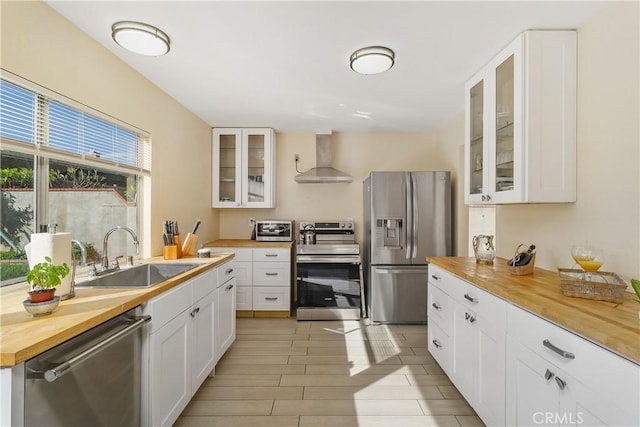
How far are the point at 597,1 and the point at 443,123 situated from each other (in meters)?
2.32

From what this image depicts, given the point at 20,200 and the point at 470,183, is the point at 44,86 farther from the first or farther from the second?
the point at 470,183

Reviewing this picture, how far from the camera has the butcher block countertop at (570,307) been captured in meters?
0.98

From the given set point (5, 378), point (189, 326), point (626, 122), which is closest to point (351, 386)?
point (189, 326)

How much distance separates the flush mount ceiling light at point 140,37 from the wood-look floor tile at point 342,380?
2469 millimetres

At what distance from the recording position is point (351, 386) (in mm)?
2326

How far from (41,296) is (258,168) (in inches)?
123

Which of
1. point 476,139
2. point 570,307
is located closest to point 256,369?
point 570,307

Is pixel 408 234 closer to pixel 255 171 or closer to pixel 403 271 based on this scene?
pixel 403 271

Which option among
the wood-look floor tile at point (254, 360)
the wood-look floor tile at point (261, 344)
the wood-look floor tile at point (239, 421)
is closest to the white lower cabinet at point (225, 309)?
the wood-look floor tile at point (254, 360)

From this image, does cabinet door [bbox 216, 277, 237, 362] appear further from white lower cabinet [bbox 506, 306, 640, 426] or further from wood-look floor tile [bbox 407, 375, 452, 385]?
white lower cabinet [bbox 506, 306, 640, 426]

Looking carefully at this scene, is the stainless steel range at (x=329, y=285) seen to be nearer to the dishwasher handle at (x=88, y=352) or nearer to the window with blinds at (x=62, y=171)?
the window with blinds at (x=62, y=171)

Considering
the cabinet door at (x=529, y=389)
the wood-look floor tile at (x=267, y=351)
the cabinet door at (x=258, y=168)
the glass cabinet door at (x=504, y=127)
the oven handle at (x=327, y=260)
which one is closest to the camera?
the cabinet door at (x=529, y=389)

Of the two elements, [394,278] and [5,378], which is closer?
[5,378]

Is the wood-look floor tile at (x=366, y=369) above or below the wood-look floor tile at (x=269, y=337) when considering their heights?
above
